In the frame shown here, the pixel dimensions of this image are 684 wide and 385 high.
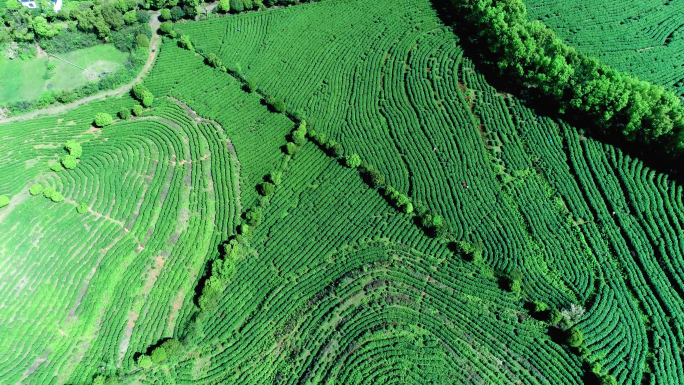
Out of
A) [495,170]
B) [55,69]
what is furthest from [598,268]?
[55,69]

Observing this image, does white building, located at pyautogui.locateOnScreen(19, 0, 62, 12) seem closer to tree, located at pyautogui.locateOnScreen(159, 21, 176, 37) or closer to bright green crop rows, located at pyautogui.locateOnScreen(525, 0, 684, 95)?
tree, located at pyautogui.locateOnScreen(159, 21, 176, 37)

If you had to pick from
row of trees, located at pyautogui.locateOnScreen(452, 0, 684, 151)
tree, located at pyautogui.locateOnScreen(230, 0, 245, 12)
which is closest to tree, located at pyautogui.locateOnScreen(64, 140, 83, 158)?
tree, located at pyautogui.locateOnScreen(230, 0, 245, 12)

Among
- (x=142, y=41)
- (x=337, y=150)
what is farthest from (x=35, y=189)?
(x=337, y=150)

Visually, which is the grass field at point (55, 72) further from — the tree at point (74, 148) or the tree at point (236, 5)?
the tree at point (236, 5)

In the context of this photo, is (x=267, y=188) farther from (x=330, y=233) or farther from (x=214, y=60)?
(x=214, y=60)

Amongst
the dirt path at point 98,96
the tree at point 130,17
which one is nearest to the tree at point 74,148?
the dirt path at point 98,96

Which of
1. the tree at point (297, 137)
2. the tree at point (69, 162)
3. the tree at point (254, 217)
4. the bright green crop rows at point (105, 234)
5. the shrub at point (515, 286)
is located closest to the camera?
the bright green crop rows at point (105, 234)
